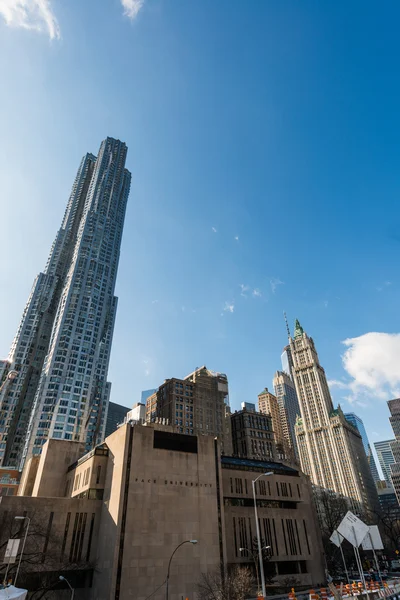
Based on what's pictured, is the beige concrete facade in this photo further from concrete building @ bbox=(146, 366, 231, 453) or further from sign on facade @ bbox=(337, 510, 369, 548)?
concrete building @ bbox=(146, 366, 231, 453)

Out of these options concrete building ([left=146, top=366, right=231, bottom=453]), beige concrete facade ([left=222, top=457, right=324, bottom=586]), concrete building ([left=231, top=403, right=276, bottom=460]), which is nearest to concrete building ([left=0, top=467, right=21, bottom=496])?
concrete building ([left=146, top=366, right=231, bottom=453])

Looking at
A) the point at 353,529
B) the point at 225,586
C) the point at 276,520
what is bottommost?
the point at 225,586

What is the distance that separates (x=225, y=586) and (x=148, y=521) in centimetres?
1408

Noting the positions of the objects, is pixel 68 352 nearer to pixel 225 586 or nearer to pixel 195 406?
pixel 195 406

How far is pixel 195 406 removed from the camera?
463 feet

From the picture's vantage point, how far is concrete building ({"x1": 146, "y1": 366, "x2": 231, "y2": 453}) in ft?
447

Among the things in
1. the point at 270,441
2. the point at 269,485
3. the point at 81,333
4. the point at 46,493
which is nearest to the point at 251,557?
the point at 269,485

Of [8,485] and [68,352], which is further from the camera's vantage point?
[68,352]

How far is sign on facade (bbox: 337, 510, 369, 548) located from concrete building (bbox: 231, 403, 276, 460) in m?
106

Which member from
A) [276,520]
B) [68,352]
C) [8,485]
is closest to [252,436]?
[276,520]

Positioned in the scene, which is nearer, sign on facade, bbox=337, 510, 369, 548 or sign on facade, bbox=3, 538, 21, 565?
sign on facade, bbox=3, 538, 21, 565

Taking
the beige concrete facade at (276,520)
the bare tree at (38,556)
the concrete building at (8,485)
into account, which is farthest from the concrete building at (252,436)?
the bare tree at (38,556)

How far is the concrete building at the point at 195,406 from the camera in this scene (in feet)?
447

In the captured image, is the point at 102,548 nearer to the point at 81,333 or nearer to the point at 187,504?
the point at 187,504
